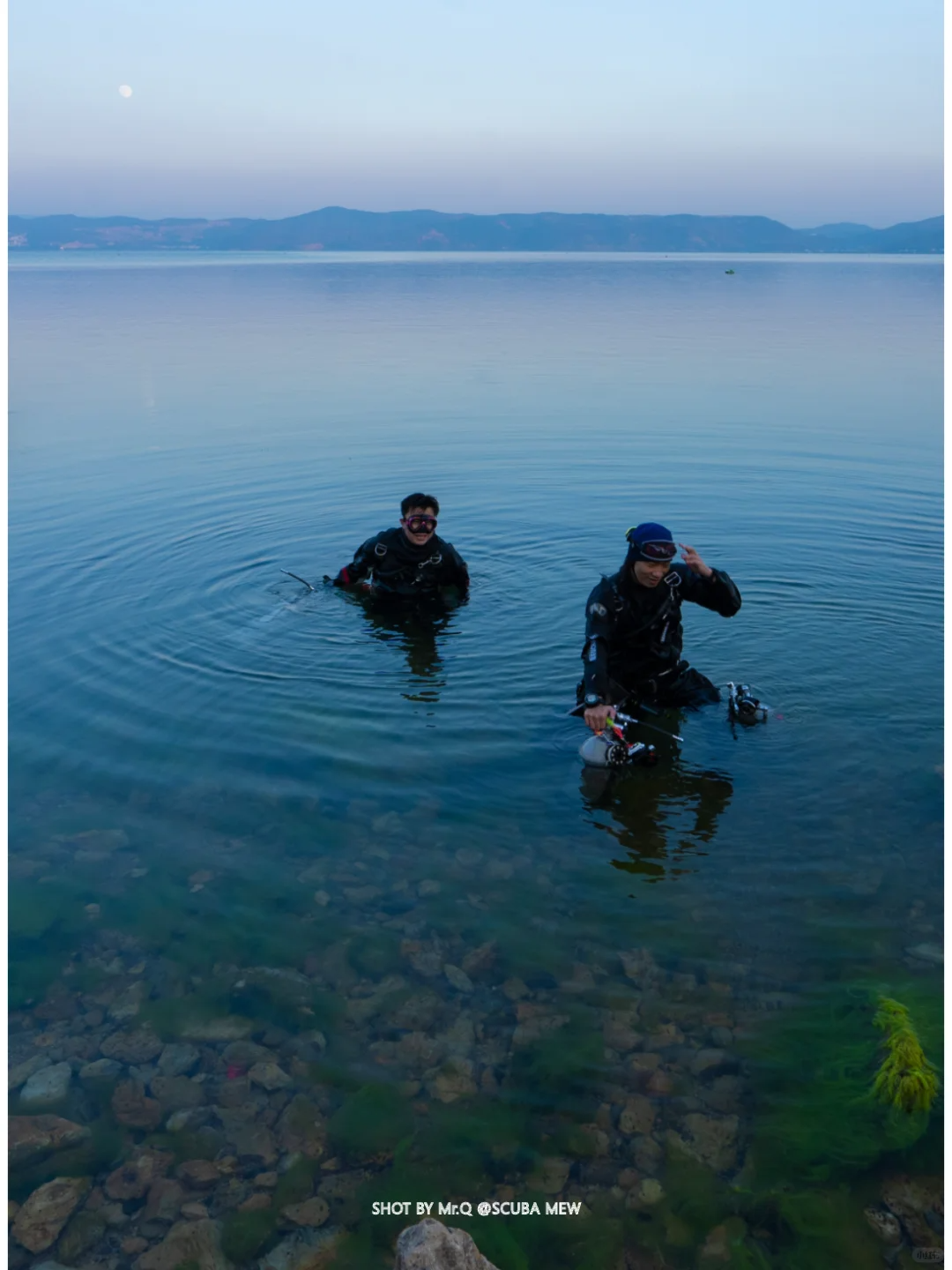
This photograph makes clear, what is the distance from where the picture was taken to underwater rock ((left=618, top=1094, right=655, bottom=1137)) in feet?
18.4

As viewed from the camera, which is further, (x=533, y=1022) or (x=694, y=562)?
(x=694, y=562)

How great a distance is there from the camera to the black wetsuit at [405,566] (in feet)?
41.3

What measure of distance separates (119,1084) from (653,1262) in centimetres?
305

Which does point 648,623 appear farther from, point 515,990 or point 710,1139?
point 710,1139

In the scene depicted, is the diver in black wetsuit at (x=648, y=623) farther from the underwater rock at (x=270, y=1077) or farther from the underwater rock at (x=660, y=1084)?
the underwater rock at (x=270, y=1077)

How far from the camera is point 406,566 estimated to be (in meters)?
12.7

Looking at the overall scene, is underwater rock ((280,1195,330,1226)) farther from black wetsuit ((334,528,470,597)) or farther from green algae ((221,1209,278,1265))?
black wetsuit ((334,528,470,597))

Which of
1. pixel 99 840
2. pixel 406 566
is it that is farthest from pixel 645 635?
pixel 99 840

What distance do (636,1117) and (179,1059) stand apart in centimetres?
262

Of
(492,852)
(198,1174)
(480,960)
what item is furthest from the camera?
A: (492,852)

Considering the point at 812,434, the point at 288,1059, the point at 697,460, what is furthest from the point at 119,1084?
the point at 812,434

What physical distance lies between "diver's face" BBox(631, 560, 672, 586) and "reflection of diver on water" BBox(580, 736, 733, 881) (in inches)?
63.4

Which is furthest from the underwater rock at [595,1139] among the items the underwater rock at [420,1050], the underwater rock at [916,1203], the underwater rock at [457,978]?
the underwater rock at [916,1203]

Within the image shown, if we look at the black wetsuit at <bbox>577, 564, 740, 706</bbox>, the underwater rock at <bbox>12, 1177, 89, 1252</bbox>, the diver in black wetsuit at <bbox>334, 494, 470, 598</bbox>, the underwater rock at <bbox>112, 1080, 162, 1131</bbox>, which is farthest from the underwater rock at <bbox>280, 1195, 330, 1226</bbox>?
the diver in black wetsuit at <bbox>334, 494, 470, 598</bbox>
